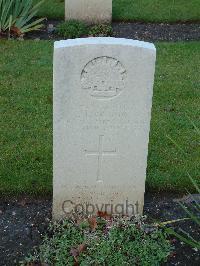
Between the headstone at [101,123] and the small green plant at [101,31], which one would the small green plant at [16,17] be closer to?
the small green plant at [101,31]

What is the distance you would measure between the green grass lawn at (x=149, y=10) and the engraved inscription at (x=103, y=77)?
18.9 ft

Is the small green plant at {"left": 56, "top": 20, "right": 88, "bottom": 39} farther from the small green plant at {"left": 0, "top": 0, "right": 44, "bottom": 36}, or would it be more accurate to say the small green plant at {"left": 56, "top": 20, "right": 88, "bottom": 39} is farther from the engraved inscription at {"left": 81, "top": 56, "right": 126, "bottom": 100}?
the engraved inscription at {"left": 81, "top": 56, "right": 126, "bottom": 100}

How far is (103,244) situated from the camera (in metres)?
4.16

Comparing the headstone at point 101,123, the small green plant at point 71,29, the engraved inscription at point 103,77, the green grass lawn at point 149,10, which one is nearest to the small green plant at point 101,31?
the small green plant at point 71,29

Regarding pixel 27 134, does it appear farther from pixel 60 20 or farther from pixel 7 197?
pixel 60 20

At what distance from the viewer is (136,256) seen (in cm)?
412

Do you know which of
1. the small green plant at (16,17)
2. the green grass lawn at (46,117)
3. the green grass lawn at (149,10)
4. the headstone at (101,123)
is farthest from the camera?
the green grass lawn at (149,10)

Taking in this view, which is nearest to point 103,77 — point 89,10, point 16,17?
point 16,17

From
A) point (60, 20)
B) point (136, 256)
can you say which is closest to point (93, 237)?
point (136, 256)

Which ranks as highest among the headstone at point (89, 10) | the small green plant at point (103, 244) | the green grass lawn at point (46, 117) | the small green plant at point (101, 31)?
the headstone at point (89, 10)

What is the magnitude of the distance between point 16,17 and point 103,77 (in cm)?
506

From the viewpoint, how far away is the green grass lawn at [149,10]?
9.66 metres

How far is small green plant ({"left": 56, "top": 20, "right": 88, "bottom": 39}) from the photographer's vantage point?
28.6 ft

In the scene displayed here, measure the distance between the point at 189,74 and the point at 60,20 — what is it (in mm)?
3079
